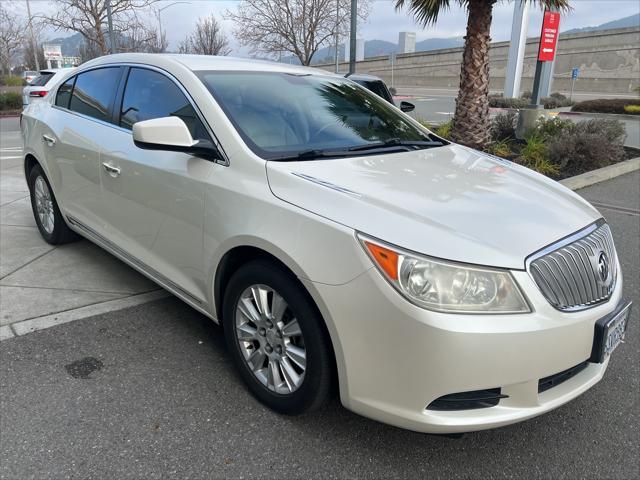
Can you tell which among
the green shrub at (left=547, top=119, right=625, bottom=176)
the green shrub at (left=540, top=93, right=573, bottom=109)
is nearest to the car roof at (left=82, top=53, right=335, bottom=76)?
the green shrub at (left=547, top=119, right=625, bottom=176)

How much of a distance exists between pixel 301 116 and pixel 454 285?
1.57 meters

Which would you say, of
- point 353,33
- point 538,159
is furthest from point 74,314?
point 353,33

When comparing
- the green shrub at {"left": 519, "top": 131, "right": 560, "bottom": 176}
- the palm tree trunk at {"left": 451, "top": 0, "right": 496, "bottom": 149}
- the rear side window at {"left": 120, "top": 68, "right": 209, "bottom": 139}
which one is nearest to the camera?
the rear side window at {"left": 120, "top": 68, "right": 209, "bottom": 139}

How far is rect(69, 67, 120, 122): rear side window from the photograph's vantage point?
371 centimetres

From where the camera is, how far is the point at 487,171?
292 centimetres

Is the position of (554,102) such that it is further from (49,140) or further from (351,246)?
(351,246)

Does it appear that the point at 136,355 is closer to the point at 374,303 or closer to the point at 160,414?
the point at 160,414

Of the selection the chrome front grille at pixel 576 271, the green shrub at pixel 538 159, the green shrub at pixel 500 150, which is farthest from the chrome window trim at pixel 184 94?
the green shrub at pixel 500 150

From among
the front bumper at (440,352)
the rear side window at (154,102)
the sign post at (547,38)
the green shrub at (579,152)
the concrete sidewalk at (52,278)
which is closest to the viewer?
the front bumper at (440,352)

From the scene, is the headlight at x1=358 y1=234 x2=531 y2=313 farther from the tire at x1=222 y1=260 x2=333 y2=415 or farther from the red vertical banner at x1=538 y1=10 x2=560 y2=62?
the red vertical banner at x1=538 y1=10 x2=560 y2=62

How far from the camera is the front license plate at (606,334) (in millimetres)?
2152

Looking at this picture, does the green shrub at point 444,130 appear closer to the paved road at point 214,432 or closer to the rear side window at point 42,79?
the paved road at point 214,432

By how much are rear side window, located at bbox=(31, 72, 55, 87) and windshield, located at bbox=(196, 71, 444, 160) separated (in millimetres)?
13865

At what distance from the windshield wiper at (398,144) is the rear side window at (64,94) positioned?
271 cm
